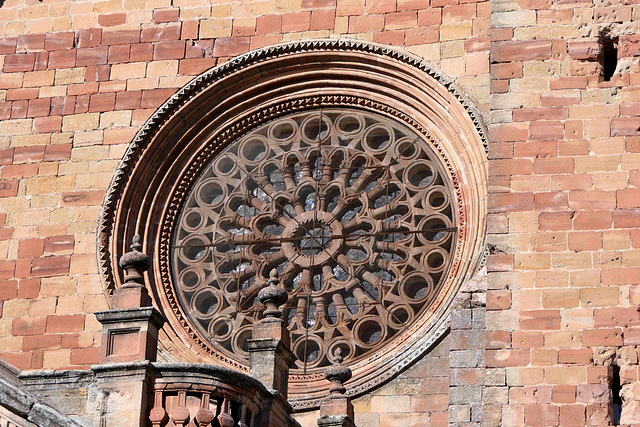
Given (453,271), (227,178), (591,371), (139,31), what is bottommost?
(591,371)

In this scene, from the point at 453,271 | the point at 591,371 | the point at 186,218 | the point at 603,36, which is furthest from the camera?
the point at 186,218

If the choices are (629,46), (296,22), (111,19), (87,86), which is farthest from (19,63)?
(629,46)

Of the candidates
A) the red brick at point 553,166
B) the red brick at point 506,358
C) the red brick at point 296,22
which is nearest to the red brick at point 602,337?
the red brick at point 506,358

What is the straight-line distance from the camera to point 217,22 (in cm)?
2045

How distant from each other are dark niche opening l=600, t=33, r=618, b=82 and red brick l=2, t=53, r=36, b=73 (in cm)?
704

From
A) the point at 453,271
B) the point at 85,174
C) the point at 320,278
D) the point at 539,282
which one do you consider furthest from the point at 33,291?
the point at 539,282

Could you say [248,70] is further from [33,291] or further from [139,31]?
[33,291]

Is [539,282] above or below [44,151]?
below

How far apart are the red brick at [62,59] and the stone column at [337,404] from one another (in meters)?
5.67

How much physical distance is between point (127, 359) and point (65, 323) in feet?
19.5

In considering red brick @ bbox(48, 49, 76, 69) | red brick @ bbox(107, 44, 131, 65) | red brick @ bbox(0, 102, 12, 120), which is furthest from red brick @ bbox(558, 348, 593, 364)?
red brick @ bbox(0, 102, 12, 120)

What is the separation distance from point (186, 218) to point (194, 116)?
46.2 inches

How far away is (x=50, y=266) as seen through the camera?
773 inches

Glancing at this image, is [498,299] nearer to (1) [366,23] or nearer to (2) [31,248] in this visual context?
(1) [366,23]
